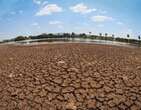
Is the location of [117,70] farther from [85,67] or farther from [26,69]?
[26,69]

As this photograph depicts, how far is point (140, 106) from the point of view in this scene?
504 cm

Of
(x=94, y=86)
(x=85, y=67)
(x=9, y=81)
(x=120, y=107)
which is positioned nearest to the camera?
(x=120, y=107)

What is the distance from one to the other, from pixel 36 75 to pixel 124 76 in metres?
Answer: 3.31

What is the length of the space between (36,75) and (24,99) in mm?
1761

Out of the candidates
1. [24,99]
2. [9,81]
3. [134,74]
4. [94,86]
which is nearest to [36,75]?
[9,81]

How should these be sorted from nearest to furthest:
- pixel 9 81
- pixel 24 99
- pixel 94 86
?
pixel 24 99 < pixel 94 86 < pixel 9 81

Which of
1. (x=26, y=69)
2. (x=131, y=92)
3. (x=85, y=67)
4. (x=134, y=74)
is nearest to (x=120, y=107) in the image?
(x=131, y=92)

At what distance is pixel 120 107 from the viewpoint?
197 inches

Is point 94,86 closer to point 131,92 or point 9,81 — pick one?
point 131,92

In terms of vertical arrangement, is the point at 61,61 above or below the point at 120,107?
above

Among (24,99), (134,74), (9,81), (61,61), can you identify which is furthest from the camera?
(61,61)

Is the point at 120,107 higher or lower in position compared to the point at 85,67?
lower

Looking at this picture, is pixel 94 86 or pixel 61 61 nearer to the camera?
pixel 94 86

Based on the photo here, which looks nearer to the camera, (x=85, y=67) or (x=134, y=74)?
(x=134, y=74)
